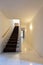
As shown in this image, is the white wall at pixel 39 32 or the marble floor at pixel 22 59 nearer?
the marble floor at pixel 22 59

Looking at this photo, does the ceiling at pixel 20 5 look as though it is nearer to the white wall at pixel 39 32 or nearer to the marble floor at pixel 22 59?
the white wall at pixel 39 32

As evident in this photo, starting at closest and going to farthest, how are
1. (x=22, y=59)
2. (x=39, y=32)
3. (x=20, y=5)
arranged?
(x=20, y=5) < (x=22, y=59) < (x=39, y=32)

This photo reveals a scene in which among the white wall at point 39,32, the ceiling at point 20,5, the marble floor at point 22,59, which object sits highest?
the ceiling at point 20,5

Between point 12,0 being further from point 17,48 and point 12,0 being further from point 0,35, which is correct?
point 17,48

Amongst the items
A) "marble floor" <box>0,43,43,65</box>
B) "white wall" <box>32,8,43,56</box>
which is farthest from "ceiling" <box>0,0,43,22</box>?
"marble floor" <box>0,43,43,65</box>

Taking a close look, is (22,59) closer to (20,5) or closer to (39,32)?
(39,32)

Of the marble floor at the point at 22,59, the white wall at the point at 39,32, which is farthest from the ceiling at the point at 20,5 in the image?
the marble floor at the point at 22,59

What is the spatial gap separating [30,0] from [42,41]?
78.1 inches

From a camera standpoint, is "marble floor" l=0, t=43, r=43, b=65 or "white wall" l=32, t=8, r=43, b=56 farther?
"white wall" l=32, t=8, r=43, b=56

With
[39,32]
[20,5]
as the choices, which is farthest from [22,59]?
[20,5]

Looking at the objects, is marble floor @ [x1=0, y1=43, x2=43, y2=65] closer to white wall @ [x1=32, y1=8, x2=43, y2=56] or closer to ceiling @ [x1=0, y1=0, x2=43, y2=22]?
white wall @ [x1=32, y1=8, x2=43, y2=56]

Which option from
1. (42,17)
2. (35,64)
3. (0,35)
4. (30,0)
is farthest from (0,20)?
(35,64)

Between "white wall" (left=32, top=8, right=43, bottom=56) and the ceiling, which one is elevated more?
the ceiling

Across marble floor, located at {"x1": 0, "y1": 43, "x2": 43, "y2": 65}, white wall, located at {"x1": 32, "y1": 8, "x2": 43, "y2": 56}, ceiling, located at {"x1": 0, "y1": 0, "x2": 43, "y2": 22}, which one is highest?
ceiling, located at {"x1": 0, "y1": 0, "x2": 43, "y2": 22}
